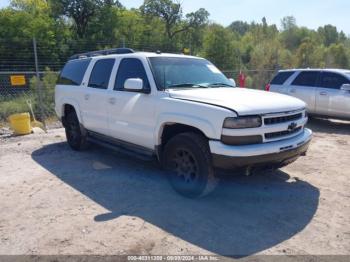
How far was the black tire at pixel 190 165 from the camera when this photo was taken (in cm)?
468

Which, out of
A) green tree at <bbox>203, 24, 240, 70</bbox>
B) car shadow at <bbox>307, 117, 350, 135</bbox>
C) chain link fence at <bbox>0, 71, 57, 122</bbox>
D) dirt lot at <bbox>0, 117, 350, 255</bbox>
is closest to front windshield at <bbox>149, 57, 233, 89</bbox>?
dirt lot at <bbox>0, 117, 350, 255</bbox>

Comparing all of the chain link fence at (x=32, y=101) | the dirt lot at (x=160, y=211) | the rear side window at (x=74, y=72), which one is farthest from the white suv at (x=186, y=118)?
the chain link fence at (x=32, y=101)

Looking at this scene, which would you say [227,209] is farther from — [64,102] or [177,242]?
[64,102]

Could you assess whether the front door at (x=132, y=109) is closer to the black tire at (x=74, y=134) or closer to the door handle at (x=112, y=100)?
the door handle at (x=112, y=100)

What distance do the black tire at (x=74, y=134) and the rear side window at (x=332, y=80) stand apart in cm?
703

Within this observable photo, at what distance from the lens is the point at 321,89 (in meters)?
10.8

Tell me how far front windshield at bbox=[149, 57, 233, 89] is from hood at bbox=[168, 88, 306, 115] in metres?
0.24

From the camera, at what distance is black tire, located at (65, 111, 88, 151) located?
7608 mm

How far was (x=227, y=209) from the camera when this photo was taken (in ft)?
15.5

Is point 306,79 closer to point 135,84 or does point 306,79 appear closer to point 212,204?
point 135,84

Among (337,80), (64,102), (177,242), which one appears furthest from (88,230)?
(337,80)

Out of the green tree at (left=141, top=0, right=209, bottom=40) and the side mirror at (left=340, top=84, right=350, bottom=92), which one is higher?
the green tree at (left=141, top=0, right=209, bottom=40)

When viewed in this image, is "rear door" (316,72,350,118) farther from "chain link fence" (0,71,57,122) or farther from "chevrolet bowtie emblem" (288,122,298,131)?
"chain link fence" (0,71,57,122)

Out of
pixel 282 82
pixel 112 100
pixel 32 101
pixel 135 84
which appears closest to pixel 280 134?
pixel 135 84
